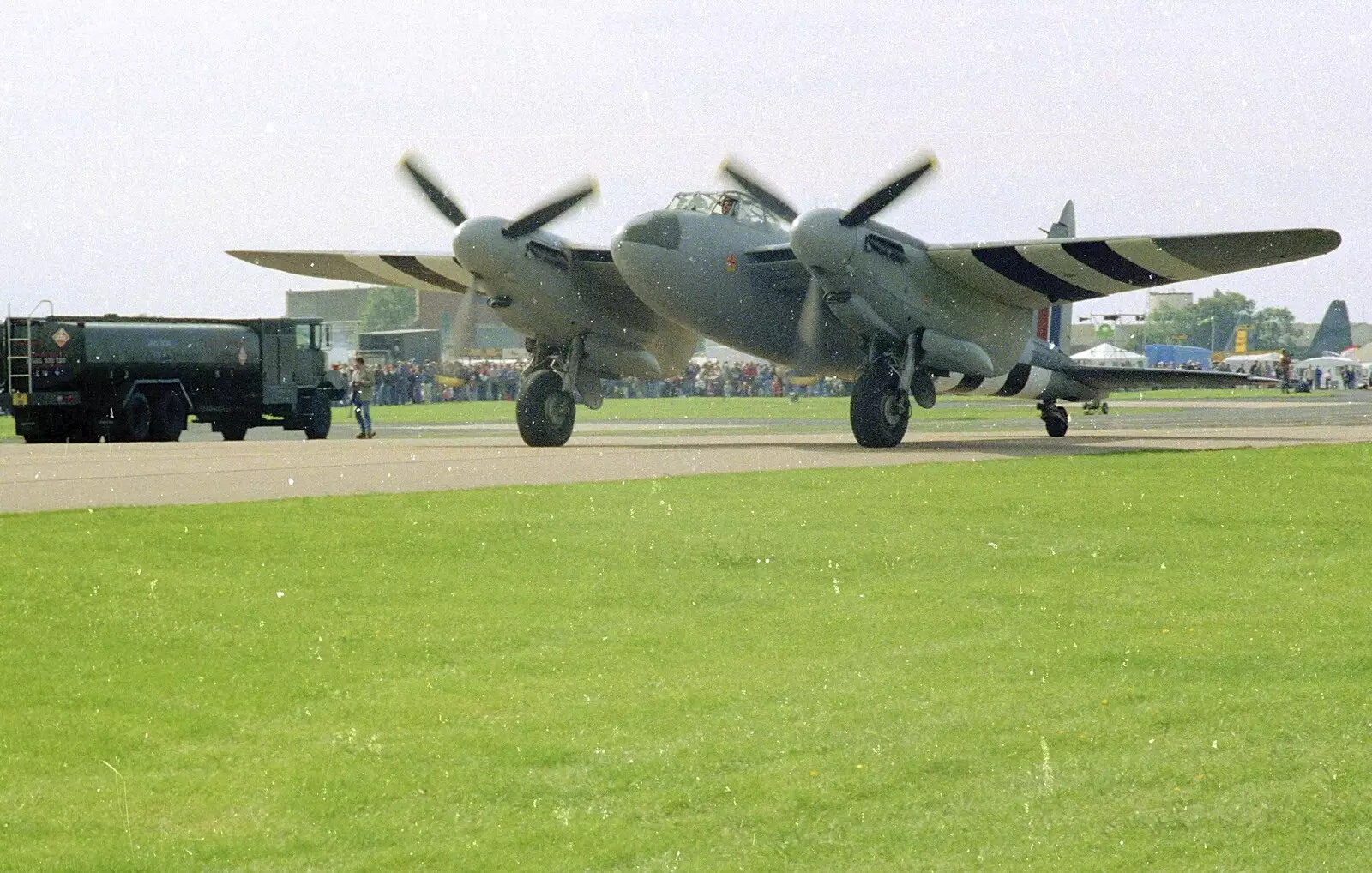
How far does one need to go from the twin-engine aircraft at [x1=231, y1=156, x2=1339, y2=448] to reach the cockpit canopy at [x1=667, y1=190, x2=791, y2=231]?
0.03 m

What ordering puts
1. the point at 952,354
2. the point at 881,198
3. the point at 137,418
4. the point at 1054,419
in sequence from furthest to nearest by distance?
the point at 1054,419 → the point at 137,418 → the point at 952,354 → the point at 881,198

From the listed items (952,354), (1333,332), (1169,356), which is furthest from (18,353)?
(1333,332)

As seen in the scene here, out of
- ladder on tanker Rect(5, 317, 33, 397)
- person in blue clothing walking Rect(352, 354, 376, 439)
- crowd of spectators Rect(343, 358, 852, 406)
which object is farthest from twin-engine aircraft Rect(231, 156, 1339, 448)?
crowd of spectators Rect(343, 358, 852, 406)

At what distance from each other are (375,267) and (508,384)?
4510 centimetres

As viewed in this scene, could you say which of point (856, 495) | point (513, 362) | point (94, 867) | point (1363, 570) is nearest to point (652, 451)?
point (856, 495)

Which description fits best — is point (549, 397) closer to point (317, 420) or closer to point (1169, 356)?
point (317, 420)

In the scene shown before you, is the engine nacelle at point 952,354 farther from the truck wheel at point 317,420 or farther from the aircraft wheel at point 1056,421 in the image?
the truck wheel at point 317,420

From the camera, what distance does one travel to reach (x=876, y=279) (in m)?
25.7

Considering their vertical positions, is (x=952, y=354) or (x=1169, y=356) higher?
(x=952, y=354)

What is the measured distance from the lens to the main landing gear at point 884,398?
87.2 ft

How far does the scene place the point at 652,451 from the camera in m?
26.1

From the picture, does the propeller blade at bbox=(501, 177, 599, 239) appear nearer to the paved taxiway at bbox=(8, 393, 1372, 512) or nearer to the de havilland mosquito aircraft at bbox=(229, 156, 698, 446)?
the de havilland mosquito aircraft at bbox=(229, 156, 698, 446)

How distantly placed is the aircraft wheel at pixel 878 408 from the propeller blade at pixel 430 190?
26.3 ft

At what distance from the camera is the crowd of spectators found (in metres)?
72.1
